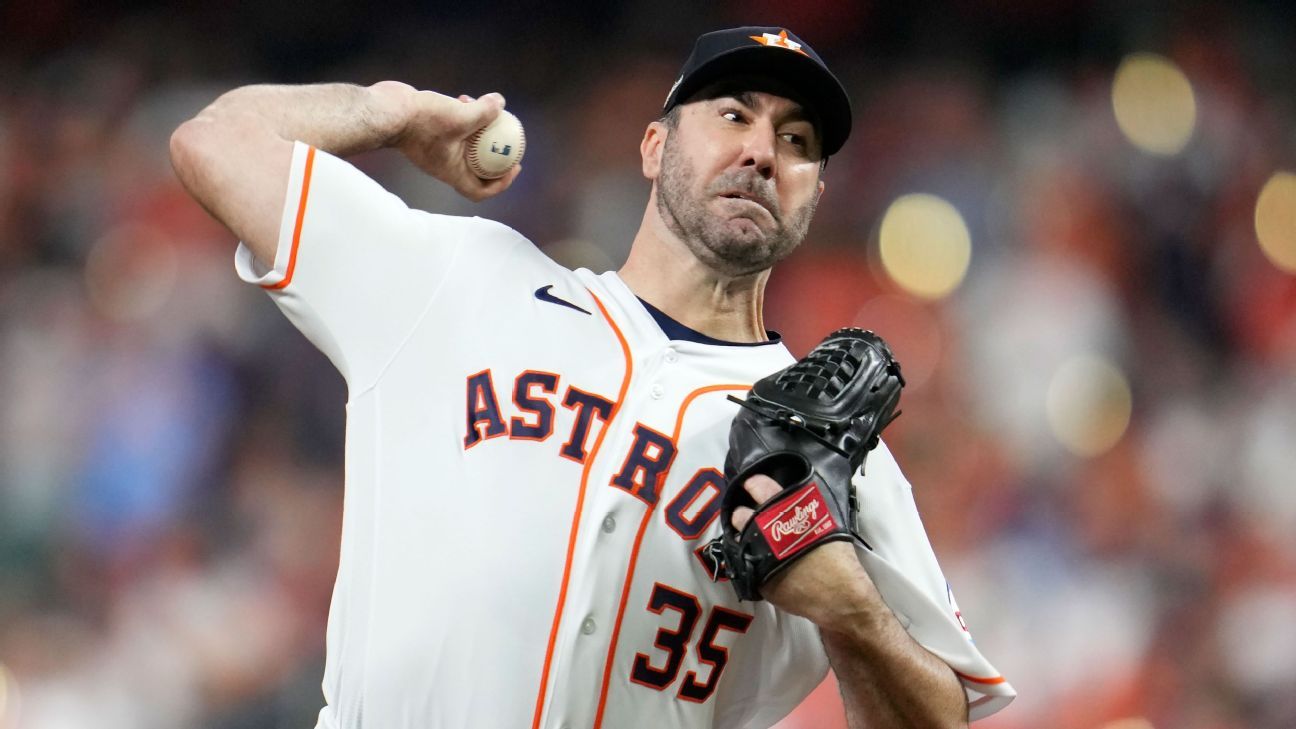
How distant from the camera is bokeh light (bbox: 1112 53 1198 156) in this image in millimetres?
4867

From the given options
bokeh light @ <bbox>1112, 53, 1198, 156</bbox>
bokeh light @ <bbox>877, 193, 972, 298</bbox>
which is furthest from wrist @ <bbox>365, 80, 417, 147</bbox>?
bokeh light @ <bbox>1112, 53, 1198, 156</bbox>

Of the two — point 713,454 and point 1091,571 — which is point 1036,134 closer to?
point 1091,571

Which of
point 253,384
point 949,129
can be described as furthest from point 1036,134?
point 253,384

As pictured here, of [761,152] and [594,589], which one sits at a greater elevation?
[761,152]

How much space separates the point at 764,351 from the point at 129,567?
272 cm

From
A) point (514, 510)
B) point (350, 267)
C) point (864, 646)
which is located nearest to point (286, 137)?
point (350, 267)

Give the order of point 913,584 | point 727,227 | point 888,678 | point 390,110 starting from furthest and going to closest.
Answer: point 727,227 < point 390,110 < point 913,584 < point 888,678

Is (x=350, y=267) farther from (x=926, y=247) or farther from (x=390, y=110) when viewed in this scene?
(x=926, y=247)

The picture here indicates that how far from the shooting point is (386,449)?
6.03ft

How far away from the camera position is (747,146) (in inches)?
83.7

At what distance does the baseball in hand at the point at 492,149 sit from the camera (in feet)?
6.81

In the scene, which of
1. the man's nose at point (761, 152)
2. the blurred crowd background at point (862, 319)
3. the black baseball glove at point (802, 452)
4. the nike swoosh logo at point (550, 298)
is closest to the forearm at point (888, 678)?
the black baseball glove at point (802, 452)

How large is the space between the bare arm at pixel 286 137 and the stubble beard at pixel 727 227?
0.29m

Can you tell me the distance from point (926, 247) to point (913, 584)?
299 centimetres
